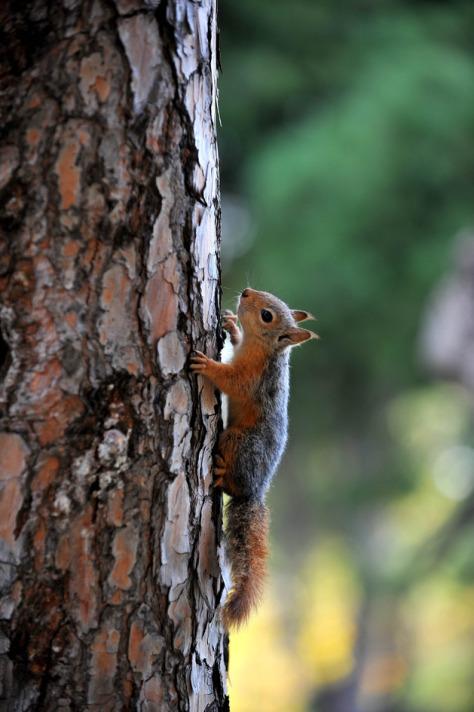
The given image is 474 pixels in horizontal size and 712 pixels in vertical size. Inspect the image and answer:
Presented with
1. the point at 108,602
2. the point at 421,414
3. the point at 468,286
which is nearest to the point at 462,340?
the point at 468,286

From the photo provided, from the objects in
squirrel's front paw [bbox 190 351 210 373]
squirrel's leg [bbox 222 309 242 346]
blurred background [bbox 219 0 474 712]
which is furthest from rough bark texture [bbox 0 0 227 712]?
blurred background [bbox 219 0 474 712]

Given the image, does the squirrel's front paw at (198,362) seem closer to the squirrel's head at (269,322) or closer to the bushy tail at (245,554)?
the bushy tail at (245,554)

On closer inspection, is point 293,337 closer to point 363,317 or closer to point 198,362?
point 198,362

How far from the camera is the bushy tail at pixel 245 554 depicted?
1.49 metres

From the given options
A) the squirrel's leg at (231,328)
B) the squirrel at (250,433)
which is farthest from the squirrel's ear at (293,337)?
the squirrel's leg at (231,328)

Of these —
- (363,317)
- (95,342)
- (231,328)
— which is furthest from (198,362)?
(363,317)

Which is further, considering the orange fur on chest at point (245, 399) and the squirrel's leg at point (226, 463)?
the orange fur on chest at point (245, 399)

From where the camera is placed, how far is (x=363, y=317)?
246 inches

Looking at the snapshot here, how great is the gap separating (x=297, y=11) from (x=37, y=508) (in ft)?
19.2

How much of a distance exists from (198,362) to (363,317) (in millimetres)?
4973

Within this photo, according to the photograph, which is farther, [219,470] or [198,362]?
[219,470]

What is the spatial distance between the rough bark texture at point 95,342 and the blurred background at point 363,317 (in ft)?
11.0

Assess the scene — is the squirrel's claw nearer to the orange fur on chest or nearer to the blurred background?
the orange fur on chest

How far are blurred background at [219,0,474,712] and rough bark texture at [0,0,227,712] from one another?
3359 millimetres
